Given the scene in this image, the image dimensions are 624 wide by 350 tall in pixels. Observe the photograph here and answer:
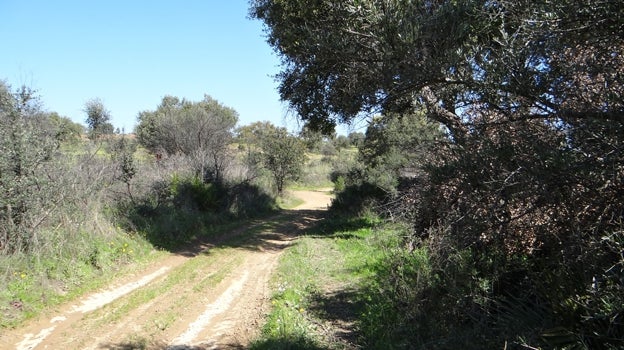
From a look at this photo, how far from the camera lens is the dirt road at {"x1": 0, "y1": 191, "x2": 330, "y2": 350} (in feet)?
20.3

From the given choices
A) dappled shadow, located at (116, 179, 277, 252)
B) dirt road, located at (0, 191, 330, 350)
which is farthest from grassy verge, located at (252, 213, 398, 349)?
dappled shadow, located at (116, 179, 277, 252)

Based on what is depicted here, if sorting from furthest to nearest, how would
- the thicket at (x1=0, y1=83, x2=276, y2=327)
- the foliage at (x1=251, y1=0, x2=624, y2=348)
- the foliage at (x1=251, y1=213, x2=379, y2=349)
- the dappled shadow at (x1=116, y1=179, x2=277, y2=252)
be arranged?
the dappled shadow at (x1=116, y1=179, x2=277, y2=252) < the thicket at (x1=0, y1=83, x2=276, y2=327) < the foliage at (x1=251, y1=213, x2=379, y2=349) < the foliage at (x1=251, y1=0, x2=624, y2=348)

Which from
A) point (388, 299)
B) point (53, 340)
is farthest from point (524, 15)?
point (53, 340)

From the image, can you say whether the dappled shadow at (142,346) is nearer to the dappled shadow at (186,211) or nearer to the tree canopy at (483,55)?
the tree canopy at (483,55)

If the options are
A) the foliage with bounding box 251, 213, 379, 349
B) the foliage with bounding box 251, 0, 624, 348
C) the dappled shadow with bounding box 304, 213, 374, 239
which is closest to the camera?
the foliage with bounding box 251, 0, 624, 348

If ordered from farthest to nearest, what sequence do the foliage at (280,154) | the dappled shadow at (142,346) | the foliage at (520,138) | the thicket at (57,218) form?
the foliage at (280,154) < the thicket at (57,218) < the dappled shadow at (142,346) < the foliage at (520,138)

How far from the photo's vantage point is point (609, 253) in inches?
128

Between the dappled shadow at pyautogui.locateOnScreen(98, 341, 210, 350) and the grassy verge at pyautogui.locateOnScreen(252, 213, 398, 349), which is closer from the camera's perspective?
the dappled shadow at pyautogui.locateOnScreen(98, 341, 210, 350)

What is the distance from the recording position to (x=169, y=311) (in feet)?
24.1

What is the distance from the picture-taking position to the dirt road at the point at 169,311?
6176 mm

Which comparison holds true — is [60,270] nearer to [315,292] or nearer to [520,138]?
[315,292]

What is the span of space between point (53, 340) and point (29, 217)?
387cm

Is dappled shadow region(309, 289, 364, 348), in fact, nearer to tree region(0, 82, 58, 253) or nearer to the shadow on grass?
the shadow on grass

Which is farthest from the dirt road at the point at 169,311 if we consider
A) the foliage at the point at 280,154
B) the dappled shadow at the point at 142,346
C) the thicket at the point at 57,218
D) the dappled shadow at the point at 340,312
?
the foliage at the point at 280,154
